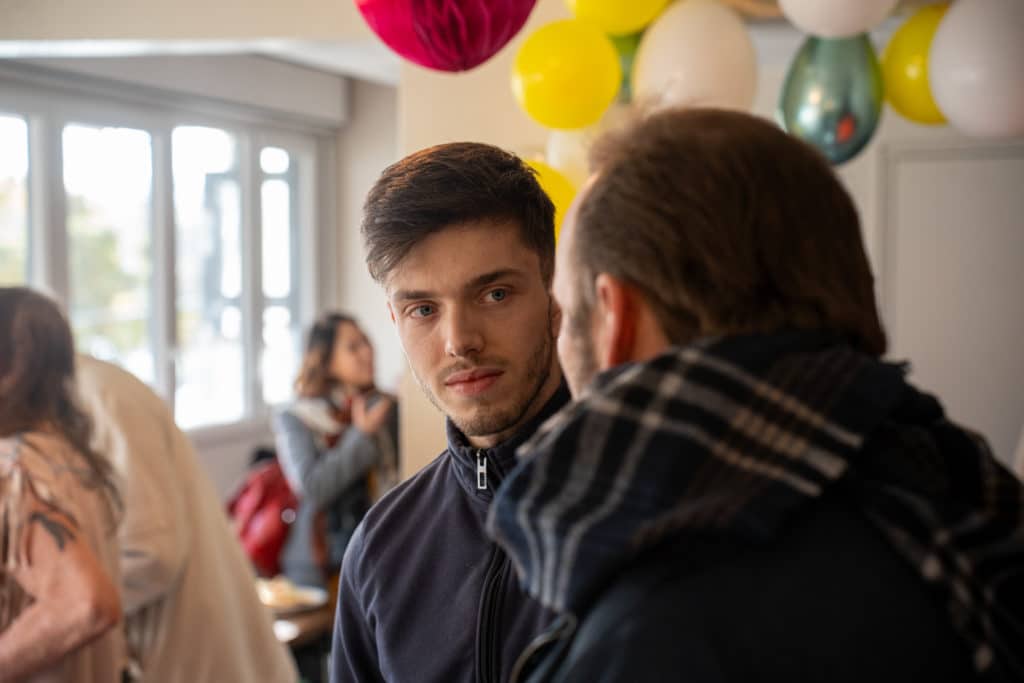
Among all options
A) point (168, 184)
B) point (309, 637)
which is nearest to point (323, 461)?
point (309, 637)

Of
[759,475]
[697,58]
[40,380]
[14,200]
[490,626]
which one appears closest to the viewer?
[759,475]

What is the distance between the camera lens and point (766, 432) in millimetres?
646

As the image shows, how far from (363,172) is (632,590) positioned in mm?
5508

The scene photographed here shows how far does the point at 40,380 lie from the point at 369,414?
1.55 meters

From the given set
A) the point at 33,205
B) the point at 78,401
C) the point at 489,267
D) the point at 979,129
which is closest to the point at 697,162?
the point at 489,267

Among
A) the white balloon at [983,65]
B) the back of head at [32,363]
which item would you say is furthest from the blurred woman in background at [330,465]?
the white balloon at [983,65]

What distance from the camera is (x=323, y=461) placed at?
3.16m

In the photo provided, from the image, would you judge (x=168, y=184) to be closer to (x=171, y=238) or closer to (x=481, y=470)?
(x=171, y=238)

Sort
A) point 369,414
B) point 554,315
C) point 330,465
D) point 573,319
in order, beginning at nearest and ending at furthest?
point 573,319, point 554,315, point 330,465, point 369,414

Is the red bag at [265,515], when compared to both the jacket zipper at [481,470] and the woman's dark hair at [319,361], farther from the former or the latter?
the jacket zipper at [481,470]

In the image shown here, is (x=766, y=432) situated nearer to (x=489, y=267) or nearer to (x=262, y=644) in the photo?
(x=489, y=267)

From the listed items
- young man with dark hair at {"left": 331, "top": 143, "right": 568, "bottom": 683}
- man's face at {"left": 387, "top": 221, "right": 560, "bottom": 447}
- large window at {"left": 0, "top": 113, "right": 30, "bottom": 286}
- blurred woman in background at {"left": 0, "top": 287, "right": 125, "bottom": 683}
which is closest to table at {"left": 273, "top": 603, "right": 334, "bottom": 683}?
blurred woman in background at {"left": 0, "top": 287, "right": 125, "bottom": 683}

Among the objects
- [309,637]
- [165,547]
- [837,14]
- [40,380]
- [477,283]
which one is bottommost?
[309,637]

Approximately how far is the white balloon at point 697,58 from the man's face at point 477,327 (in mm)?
1056
